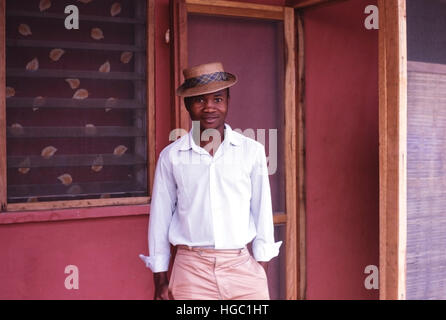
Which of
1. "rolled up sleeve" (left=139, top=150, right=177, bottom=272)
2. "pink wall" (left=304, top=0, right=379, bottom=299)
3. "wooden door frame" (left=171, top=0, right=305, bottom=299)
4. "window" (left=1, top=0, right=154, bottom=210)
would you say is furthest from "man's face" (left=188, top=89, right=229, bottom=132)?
"pink wall" (left=304, top=0, right=379, bottom=299)

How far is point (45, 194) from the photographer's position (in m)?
3.75

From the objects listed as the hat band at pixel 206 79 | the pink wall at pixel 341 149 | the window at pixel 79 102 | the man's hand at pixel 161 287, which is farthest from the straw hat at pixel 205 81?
the pink wall at pixel 341 149

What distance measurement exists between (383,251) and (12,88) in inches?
103

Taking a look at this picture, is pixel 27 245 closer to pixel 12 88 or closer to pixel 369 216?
pixel 12 88

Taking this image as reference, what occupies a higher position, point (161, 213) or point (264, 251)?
point (161, 213)

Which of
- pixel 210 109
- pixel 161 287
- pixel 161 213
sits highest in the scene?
pixel 210 109

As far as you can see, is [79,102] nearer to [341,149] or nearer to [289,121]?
[289,121]

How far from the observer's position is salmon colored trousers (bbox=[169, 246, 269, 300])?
264 centimetres

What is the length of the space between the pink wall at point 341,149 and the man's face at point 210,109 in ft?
5.98

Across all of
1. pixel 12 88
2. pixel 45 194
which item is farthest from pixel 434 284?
pixel 12 88

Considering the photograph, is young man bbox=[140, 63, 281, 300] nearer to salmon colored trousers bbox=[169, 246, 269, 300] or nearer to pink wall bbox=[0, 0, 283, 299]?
salmon colored trousers bbox=[169, 246, 269, 300]

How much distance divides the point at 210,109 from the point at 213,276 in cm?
82

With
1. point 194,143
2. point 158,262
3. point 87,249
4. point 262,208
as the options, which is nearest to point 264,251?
point 262,208

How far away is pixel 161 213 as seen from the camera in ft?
9.09
